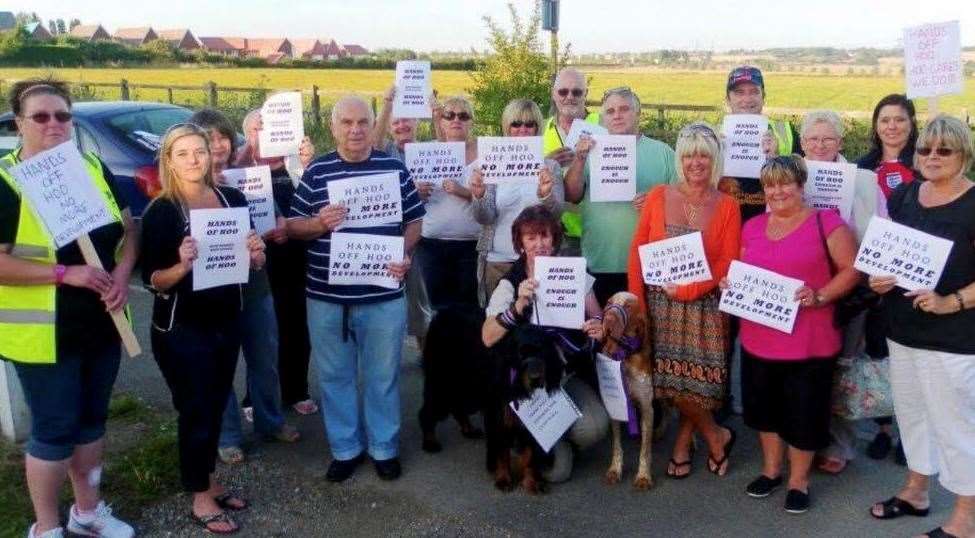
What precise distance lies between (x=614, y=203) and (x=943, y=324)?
1939mm

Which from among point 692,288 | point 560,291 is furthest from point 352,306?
point 692,288

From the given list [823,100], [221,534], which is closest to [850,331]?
[221,534]

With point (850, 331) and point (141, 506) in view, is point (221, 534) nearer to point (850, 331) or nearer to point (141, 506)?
point (141, 506)

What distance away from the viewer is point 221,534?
424 cm

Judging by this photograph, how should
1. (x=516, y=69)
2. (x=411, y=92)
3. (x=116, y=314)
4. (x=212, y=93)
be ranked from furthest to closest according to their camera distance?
(x=212, y=93) → (x=516, y=69) → (x=411, y=92) → (x=116, y=314)

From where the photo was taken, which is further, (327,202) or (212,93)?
(212,93)

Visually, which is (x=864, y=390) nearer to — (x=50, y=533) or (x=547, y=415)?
(x=547, y=415)

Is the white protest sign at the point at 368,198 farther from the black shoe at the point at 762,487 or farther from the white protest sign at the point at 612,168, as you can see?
the black shoe at the point at 762,487

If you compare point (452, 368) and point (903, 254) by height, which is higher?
point (903, 254)

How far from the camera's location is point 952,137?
377 centimetres

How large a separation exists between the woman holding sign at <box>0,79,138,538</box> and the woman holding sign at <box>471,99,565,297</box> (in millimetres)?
2094

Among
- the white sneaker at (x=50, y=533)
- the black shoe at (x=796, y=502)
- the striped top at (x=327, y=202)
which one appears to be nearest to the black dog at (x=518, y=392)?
the striped top at (x=327, y=202)

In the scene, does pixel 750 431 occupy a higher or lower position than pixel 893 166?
lower

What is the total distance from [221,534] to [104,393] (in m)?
0.94
